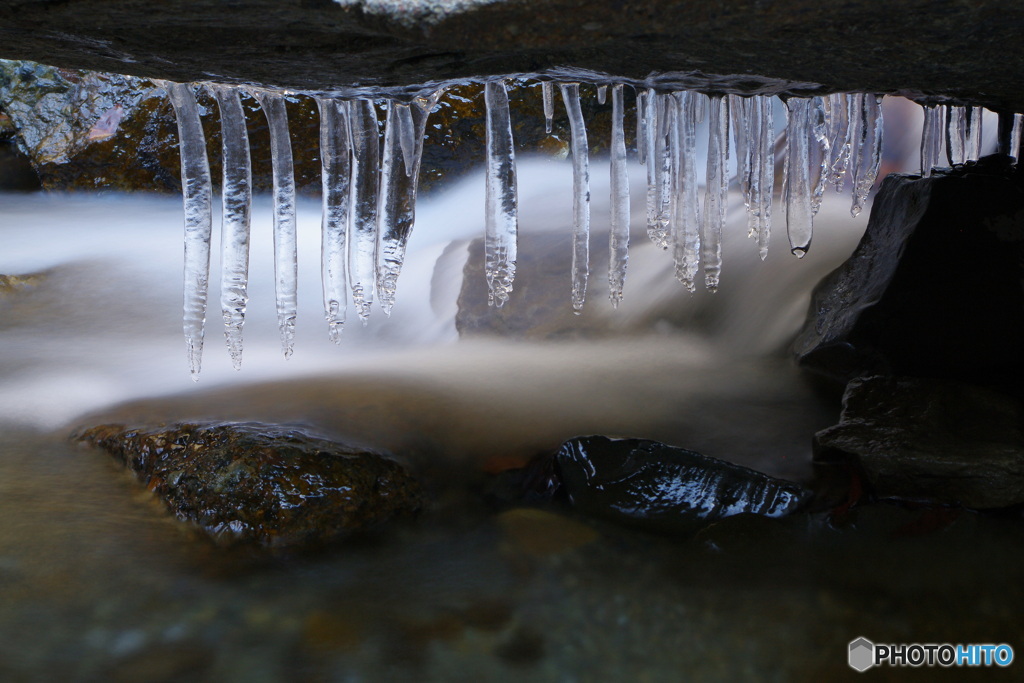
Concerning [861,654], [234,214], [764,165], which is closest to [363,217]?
[234,214]

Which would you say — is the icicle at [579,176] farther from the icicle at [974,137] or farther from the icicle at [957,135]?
the icicle at [974,137]

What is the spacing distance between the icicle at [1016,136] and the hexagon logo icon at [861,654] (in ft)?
9.35

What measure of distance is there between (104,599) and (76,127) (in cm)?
578

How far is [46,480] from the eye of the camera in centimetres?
308

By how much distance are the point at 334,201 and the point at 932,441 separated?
8.58ft

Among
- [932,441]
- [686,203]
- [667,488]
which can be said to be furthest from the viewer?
[686,203]

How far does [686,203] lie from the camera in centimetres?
386

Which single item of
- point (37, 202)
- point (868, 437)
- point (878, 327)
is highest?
point (37, 202)

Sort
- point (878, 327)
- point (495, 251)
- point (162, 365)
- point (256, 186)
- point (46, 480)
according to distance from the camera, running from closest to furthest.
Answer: point (46, 480), point (495, 251), point (878, 327), point (162, 365), point (256, 186)

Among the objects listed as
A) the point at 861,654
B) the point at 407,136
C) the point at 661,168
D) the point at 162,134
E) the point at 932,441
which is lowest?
the point at 861,654

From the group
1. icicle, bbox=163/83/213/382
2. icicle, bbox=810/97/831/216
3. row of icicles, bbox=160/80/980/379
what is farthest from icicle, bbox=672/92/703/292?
icicle, bbox=163/83/213/382

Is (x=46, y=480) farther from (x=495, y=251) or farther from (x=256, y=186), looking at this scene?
(x=256, y=186)

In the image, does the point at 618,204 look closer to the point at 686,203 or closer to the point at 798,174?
the point at 686,203

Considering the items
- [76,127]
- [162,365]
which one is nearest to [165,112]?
[76,127]
